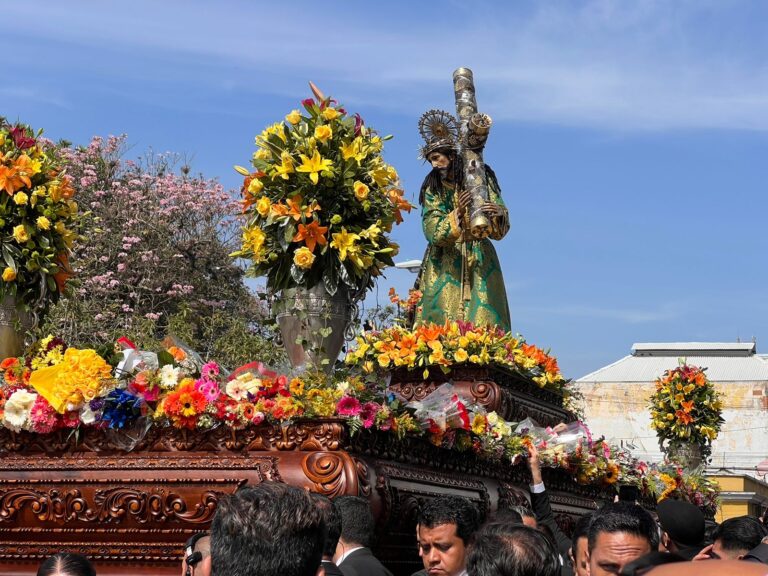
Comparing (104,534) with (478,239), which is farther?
(478,239)

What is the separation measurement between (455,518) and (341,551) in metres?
0.74

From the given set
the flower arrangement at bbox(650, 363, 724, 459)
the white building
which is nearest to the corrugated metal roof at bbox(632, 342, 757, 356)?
the white building

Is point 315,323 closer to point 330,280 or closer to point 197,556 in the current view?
point 330,280

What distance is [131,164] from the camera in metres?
21.0

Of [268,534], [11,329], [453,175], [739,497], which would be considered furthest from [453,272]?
[739,497]

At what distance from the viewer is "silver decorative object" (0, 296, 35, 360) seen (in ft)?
25.8

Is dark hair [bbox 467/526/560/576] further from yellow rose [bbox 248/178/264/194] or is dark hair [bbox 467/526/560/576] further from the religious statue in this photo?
the religious statue

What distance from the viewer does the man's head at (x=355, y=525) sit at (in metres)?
5.67

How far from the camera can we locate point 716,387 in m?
33.7

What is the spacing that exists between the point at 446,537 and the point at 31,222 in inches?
163

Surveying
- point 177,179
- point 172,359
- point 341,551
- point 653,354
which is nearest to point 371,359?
point 172,359

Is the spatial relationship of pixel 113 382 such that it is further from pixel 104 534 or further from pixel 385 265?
pixel 385 265

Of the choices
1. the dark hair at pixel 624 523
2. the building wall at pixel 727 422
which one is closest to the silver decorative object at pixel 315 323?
the dark hair at pixel 624 523

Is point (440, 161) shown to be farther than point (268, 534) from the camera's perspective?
Yes
